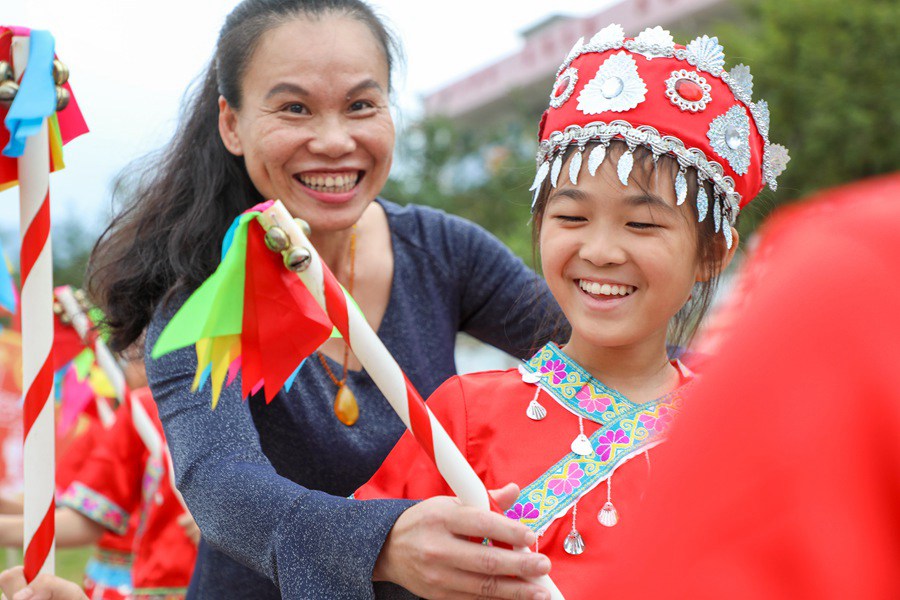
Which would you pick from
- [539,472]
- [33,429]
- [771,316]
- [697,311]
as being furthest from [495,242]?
[771,316]

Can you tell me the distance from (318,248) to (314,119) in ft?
1.06

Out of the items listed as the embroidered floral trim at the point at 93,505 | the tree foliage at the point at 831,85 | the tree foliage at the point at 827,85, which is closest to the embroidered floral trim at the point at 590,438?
the embroidered floral trim at the point at 93,505

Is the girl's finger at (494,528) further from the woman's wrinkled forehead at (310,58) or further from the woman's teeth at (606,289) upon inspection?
the woman's wrinkled forehead at (310,58)

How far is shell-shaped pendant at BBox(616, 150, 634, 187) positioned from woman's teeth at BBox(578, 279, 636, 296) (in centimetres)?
17

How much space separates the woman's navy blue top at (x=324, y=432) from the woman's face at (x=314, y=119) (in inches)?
12.4

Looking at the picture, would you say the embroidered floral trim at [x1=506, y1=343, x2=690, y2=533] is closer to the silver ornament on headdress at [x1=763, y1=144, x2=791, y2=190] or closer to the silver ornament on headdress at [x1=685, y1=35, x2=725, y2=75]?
the silver ornament on headdress at [x1=763, y1=144, x2=791, y2=190]

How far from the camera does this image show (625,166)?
70.7 inches

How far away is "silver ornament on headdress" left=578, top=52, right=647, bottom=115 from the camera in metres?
1.87

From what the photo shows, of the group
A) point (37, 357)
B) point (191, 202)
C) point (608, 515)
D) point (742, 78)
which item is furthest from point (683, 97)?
point (37, 357)

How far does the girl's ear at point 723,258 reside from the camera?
192 centimetres

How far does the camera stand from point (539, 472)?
182cm

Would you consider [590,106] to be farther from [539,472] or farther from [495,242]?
[495,242]

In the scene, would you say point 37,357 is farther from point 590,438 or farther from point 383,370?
point 590,438

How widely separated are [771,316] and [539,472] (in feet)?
4.08
